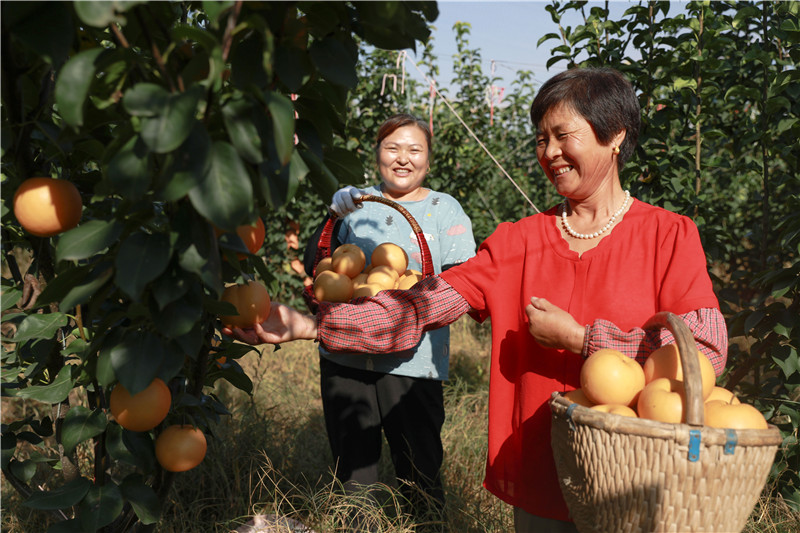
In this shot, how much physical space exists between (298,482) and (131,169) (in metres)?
2.32

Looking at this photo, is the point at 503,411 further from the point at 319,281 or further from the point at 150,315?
the point at 150,315

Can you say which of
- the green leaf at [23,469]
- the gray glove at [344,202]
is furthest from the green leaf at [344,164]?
the gray glove at [344,202]

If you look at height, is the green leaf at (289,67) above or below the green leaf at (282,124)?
above

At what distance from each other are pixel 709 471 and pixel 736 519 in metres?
0.13

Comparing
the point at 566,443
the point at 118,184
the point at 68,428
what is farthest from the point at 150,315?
the point at 566,443

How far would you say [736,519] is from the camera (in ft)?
3.50

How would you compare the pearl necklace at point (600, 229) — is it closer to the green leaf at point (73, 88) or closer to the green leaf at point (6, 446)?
the green leaf at point (73, 88)

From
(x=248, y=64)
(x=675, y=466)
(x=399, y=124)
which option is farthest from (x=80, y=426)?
(x=399, y=124)

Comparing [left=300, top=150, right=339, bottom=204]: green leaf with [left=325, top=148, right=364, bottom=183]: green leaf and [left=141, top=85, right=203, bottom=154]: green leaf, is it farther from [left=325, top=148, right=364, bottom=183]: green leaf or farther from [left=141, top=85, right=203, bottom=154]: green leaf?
[left=141, top=85, right=203, bottom=154]: green leaf

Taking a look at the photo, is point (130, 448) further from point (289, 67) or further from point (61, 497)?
point (289, 67)

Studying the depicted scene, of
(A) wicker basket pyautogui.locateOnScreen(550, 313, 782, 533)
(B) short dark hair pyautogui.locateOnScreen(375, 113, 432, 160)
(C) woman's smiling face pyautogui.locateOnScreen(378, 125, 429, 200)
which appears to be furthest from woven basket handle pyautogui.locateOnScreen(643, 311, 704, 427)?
(B) short dark hair pyautogui.locateOnScreen(375, 113, 432, 160)

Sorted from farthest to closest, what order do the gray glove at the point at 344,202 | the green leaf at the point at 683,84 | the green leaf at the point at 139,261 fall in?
1. the green leaf at the point at 683,84
2. the gray glove at the point at 344,202
3. the green leaf at the point at 139,261

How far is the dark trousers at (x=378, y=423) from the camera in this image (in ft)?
8.13

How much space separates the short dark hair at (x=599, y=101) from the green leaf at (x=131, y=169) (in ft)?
3.33
